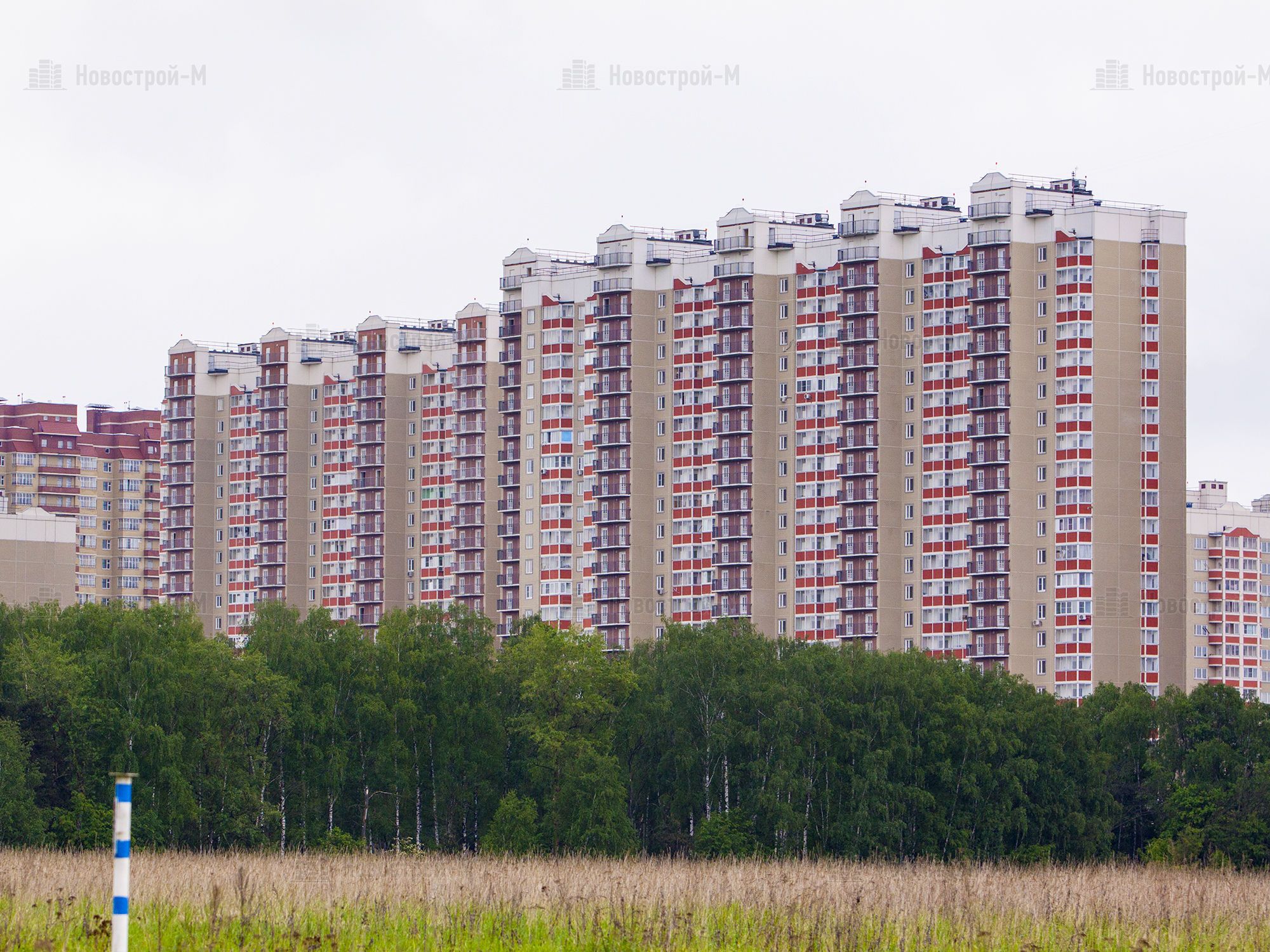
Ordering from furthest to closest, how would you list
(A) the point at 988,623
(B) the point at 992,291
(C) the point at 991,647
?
(B) the point at 992,291, (A) the point at 988,623, (C) the point at 991,647

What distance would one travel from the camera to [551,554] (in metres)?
195

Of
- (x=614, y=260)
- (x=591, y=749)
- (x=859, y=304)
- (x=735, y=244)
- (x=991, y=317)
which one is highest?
(x=735, y=244)

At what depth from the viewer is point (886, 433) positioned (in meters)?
172

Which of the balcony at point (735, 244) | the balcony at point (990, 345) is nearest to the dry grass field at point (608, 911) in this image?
the balcony at point (990, 345)

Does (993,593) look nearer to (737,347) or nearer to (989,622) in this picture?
(989,622)

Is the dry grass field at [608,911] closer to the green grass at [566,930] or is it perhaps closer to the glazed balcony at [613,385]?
the green grass at [566,930]

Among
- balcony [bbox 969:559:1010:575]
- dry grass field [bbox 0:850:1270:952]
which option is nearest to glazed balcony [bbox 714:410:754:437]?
balcony [bbox 969:559:1010:575]

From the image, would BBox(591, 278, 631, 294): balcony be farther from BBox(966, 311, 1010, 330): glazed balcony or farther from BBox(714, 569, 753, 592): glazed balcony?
BBox(966, 311, 1010, 330): glazed balcony

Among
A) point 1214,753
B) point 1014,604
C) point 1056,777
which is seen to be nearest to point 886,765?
point 1056,777

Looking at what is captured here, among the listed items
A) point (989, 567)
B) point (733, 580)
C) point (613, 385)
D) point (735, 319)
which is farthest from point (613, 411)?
point (989, 567)

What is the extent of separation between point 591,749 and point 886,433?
201 ft

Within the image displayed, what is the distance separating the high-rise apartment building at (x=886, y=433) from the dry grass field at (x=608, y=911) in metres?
109

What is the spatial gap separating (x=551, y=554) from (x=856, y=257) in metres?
41.9

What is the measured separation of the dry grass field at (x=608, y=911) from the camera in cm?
3691
